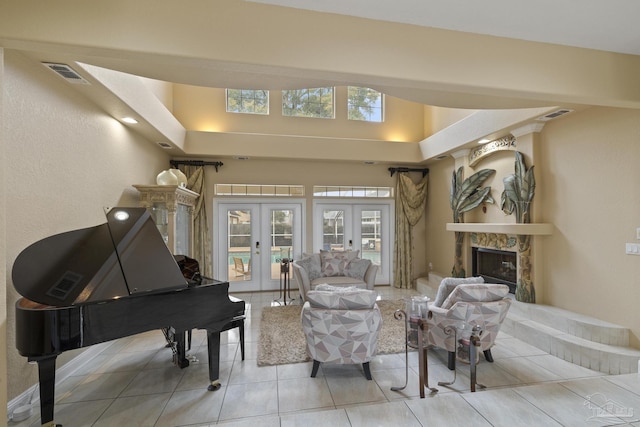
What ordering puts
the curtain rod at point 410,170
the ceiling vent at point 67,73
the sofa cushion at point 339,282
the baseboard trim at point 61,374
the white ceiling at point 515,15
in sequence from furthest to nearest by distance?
the curtain rod at point 410,170
the sofa cushion at point 339,282
the ceiling vent at point 67,73
the baseboard trim at point 61,374
the white ceiling at point 515,15

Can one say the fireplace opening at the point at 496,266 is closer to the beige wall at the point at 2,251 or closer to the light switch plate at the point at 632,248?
the light switch plate at the point at 632,248

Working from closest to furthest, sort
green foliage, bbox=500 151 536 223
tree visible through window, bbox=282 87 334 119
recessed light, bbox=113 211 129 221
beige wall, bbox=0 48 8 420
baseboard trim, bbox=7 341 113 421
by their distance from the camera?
beige wall, bbox=0 48 8 420 → baseboard trim, bbox=7 341 113 421 → recessed light, bbox=113 211 129 221 → green foliage, bbox=500 151 536 223 → tree visible through window, bbox=282 87 334 119

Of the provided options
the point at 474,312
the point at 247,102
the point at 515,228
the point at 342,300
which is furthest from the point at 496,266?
the point at 247,102

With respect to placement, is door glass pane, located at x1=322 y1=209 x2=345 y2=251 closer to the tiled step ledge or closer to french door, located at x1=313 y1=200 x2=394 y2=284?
french door, located at x1=313 y1=200 x2=394 y2=284

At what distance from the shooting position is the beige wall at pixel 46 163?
2.44 metres

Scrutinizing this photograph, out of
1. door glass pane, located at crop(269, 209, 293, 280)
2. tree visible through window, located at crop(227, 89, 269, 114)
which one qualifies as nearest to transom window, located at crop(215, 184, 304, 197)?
door glass pane, located at crop(269, 209, 293, 280)

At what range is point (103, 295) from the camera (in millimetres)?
2371

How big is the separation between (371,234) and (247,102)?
13.4 feet

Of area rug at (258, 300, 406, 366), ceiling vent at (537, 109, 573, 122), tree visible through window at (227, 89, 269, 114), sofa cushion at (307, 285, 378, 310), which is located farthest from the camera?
tree visible through window at (227, 89, 269, 114)

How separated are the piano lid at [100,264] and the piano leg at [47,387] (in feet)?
1.32

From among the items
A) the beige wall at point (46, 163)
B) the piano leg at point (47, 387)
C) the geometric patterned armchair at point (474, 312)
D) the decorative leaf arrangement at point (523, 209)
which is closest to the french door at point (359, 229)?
the decorative leaf arrangement at point (523, 209)

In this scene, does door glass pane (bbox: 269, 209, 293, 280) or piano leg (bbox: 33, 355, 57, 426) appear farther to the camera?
door glass pane (bbox: 269, 209, 293, 280)

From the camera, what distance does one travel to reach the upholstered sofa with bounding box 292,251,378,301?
5488mm

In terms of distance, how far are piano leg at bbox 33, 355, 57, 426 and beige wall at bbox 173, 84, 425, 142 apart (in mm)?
5068
